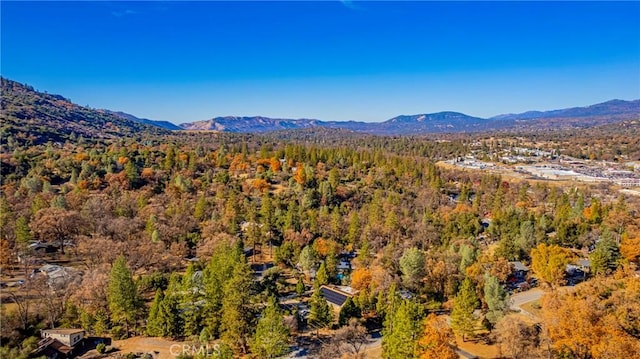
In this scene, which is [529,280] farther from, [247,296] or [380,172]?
[380,172]

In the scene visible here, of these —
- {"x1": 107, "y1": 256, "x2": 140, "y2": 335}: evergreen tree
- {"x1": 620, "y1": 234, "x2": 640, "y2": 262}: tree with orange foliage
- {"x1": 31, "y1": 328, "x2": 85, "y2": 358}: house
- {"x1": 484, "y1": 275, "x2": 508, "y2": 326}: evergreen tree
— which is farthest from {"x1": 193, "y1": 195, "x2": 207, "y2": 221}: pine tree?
{"x1": 620, "y1": 234, "x2": 640, "y2": 262}: tree with orange foliage

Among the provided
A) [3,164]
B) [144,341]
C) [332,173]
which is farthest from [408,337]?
[3,164]

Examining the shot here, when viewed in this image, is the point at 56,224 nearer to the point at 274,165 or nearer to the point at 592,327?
the point at 274,165

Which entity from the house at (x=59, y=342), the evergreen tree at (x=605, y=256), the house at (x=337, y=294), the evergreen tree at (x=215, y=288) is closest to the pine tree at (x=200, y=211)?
the evergreen tree at (x=215, y=288)

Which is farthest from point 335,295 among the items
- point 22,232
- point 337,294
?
point 22,232

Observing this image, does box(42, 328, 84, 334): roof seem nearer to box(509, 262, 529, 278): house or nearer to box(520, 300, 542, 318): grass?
box(520, 300, 542, 318): grass

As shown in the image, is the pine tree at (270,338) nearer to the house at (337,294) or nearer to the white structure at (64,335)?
the house at (337,294)
